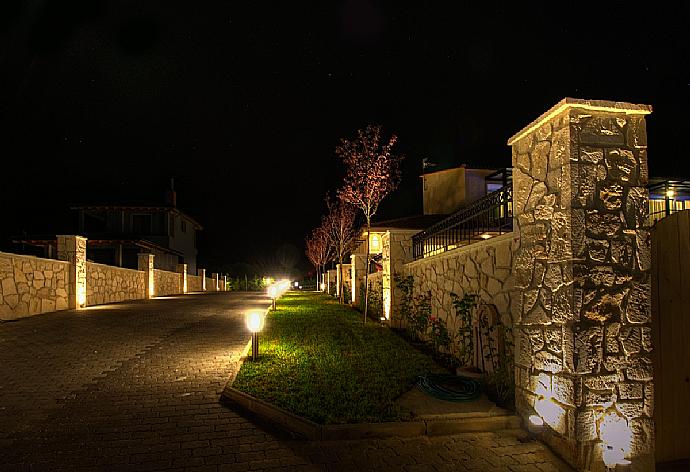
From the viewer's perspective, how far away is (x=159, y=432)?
493 centimetres

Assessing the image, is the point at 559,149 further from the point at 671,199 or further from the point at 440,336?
the point at 671,199

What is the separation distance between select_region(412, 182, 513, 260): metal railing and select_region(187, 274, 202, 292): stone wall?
28.8 m

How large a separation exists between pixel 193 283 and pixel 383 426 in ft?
120

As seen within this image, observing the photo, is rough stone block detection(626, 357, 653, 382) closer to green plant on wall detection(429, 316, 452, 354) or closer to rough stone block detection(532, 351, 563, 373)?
rough stone block detection(532, 351, 563, 373)

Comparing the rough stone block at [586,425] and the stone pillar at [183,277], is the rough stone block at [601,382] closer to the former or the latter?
the rough stone block at [586,425]

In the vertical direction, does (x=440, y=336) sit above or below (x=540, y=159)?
below

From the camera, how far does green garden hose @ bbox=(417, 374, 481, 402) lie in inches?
231

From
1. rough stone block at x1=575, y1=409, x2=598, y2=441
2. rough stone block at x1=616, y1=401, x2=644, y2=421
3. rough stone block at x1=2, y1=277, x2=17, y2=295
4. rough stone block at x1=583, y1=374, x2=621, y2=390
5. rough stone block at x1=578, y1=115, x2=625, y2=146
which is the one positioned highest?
rough stone block at x1=578, y1=115, x2=625, y2=146

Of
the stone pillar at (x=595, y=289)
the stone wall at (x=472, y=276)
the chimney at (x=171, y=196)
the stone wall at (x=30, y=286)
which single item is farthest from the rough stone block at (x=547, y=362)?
the chimney at (x=171, y=196)

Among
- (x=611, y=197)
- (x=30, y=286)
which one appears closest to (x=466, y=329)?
(x=611, y=197)

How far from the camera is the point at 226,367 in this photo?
8008 millimetres

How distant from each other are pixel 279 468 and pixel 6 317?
1190cm

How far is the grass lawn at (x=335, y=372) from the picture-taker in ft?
17.7

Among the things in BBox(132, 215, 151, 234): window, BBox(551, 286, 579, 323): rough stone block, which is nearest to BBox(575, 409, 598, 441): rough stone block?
BBox(551, 286, 579, 323): rough stone block
